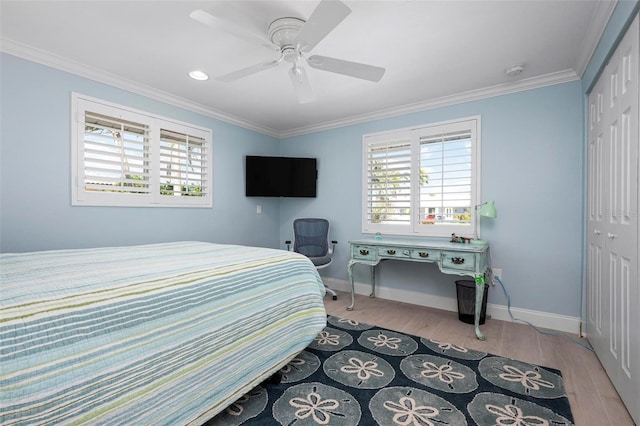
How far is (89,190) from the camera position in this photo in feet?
8.75

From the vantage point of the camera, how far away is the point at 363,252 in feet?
10.6

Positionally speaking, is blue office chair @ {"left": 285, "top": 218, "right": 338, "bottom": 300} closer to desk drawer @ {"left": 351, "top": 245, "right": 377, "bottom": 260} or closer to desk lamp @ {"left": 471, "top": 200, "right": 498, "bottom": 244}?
desk drawer @ {"left": 351, "top": 245, "right": 377, "bottom": 260}

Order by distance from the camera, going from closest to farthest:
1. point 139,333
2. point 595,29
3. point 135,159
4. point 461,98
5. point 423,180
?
1. point 139,333
2. point 595,29
3. point 135,159
4. point 461,98
5. point 423,180

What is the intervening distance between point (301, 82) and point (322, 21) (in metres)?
0.73

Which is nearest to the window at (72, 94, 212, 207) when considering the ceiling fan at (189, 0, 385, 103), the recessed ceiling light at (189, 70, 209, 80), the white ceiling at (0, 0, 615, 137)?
the white ceiling at (0, 0, 615, 137)

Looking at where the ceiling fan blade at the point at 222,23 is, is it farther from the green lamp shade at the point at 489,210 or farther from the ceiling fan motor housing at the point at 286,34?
the green lamp shade at the point at 489,210

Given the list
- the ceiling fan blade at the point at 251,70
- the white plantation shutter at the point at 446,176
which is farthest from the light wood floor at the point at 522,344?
the ceiling fan blade at the point at 251,70

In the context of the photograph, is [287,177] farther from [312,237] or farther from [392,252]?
[392,252]

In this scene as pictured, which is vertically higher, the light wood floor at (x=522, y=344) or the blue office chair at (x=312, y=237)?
the blue office chair at (x=312, y=237)

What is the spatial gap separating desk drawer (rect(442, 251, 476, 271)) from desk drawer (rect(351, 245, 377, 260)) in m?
0.72

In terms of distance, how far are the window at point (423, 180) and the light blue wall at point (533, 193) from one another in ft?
0.46

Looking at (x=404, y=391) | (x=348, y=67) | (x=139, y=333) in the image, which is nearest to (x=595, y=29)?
(x=348, y=67)

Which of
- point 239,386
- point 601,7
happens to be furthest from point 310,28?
point 239,386

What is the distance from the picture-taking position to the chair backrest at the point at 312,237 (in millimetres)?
3965
